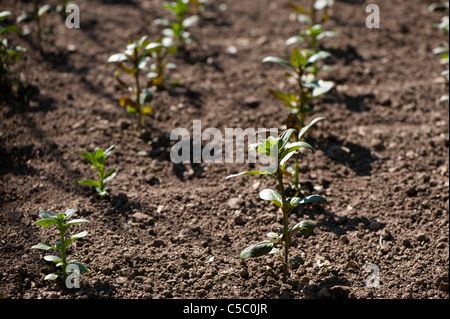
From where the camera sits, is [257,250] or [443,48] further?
[443,48]

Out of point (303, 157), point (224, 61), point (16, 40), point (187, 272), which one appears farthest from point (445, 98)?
point (16, 40)

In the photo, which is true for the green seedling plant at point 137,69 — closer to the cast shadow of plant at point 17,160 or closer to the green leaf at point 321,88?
the cast shadow of plant at point 17,160

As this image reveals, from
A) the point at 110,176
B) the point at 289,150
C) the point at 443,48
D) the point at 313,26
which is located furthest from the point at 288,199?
the point at 313,26

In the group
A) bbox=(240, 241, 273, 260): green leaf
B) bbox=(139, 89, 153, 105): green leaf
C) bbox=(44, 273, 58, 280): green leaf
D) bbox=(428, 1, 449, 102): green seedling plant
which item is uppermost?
bbox=(428, 1, 449, 102): green seedling plant

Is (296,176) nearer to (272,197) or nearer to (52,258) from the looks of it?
(272,197)

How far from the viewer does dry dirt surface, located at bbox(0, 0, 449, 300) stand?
3.02m

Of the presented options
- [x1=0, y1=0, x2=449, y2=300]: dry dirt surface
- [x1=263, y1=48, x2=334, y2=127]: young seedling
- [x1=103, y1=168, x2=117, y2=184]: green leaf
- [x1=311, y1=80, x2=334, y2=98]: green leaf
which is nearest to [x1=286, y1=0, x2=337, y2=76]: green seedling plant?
[x1=0, y1=0, x2=449, y2=300]: dry dirt surface

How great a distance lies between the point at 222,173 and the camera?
387 centimetres

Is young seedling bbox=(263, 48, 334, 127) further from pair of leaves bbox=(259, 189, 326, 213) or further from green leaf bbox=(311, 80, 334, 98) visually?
pair of leaves bbox=(259, 189, 326, 213)

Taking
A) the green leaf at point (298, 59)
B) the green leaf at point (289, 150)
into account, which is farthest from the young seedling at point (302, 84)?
the green leaf at point (289, 150)

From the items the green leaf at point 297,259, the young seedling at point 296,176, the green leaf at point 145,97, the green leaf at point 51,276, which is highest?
the green leaf at point 145,97

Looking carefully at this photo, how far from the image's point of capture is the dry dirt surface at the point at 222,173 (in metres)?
3.02

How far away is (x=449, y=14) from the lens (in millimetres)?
6012

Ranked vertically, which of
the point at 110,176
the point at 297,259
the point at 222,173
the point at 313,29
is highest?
the point at 313,29
